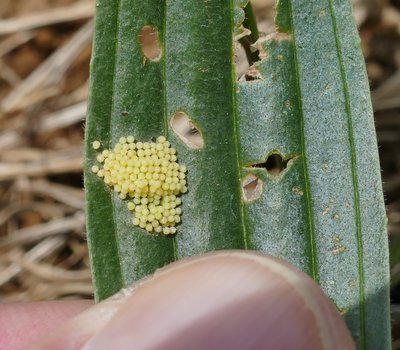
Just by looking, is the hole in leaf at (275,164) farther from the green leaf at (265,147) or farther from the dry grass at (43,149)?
the dry grass at (43,149)

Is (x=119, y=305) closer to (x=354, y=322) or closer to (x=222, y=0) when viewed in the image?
(x=354, y=322)

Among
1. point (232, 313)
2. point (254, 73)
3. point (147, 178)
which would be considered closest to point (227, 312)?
point (232, 313)

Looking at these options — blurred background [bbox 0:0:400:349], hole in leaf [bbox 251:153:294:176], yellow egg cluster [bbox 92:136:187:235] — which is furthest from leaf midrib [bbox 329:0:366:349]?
blurred background [bbox 0:0:400:349]

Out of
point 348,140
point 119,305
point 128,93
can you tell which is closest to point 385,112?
point 348,140

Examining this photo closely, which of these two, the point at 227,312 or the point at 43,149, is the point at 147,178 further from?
the point at 43,149

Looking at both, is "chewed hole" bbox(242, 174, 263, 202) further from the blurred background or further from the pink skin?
the blurred background

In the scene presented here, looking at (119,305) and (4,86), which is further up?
(4,86)
